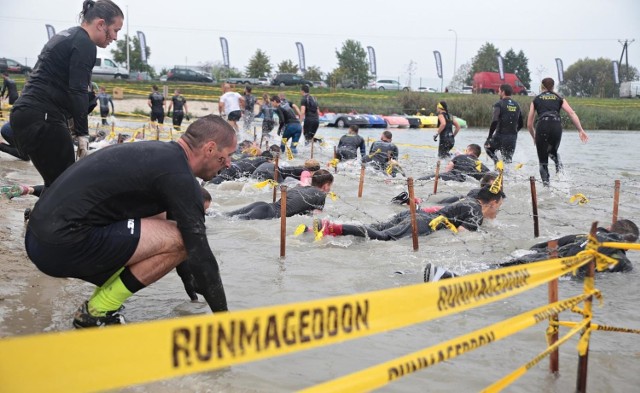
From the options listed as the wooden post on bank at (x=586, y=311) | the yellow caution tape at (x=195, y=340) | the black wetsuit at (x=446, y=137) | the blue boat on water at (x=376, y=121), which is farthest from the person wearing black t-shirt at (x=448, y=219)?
the blue boat on water at (x=376, y=121)

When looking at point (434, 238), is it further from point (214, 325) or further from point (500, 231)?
point (214, 325)

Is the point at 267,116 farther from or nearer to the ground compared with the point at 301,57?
nearer to the ground

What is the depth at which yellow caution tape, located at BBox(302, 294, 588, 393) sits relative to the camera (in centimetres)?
191

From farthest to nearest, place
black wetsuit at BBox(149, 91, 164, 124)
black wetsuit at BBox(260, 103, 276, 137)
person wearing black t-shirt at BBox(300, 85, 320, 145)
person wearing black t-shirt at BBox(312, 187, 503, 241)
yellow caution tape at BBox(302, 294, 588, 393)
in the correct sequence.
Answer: black wetsuit at BBox(149, 91, 164, 124)
black wetsuit at BBox(260, 103, 276, 137)
person wearing black t-shirt at BBox(300, 85, 320, 145)
person wearing black t-shirt at BBox(312, 187, 503, 241)
yellow caution tape at BBox(302, 294, 588, 393)

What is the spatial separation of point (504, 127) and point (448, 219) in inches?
201

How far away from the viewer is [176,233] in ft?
11.3

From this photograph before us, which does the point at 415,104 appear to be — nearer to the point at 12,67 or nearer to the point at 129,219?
the point at 12,67

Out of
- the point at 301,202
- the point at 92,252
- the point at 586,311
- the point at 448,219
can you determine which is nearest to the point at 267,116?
the point at 301,202

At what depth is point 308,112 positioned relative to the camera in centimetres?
1802

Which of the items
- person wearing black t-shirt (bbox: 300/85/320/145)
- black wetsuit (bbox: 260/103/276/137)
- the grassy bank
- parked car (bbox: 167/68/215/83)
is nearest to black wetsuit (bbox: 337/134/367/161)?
person wearing black t-shirt (bbox: 300/85/320/145)

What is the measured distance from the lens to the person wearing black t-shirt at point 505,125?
11.9 m

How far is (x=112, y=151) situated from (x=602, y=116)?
38.1 m

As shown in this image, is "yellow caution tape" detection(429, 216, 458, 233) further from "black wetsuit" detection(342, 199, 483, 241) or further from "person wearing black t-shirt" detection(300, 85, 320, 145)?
"person wearing black t-shirt" detection(300, 85, 320, 145)

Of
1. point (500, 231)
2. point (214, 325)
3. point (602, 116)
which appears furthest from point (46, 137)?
point (602, 116)
